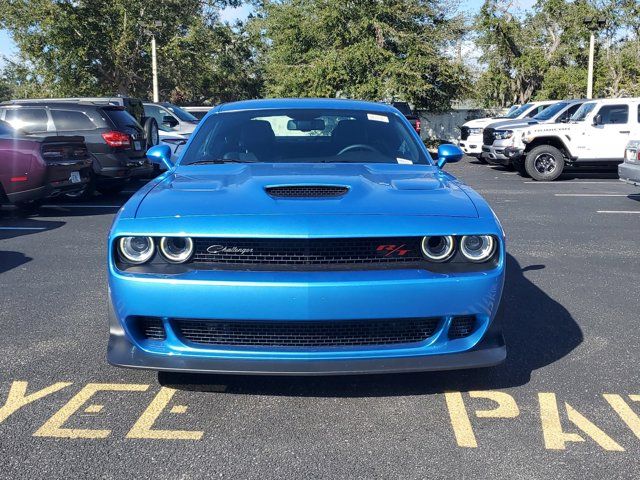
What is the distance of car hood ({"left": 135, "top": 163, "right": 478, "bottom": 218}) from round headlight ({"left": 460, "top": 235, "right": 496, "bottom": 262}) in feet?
0.40

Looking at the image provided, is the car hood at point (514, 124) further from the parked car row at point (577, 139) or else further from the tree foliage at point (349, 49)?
the tree foliage at point (349, 49)

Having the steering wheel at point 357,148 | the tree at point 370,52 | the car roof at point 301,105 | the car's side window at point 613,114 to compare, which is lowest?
the car's side window at point 613,114

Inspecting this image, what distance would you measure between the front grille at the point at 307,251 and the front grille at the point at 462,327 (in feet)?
1.21

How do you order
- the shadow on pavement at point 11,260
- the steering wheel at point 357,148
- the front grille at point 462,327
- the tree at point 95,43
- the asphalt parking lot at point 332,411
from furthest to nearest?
the tree at point 95,43 → the shadow on pavement at point 11,260 → the steering wheel at point 357,148 → the front grille at point 462,327 → the asphalt parking lot at point 332,411

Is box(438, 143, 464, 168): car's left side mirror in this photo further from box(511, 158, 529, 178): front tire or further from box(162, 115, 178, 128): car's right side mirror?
box(162, 115, 178, 128): car's right side mirror

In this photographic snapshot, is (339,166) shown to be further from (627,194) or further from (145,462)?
(627,194)

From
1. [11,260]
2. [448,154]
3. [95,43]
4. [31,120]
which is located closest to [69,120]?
[31,120]

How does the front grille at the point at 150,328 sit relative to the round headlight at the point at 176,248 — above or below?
below

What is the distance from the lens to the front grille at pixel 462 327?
329cm

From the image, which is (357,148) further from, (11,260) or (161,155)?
(11,260)

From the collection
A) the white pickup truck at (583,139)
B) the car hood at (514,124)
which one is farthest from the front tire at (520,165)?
the car hood at (514,124)

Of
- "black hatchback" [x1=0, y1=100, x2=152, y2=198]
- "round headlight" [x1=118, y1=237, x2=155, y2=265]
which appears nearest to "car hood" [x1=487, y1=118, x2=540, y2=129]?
"black hatchback" [x1=0, y1=100, x2=152, y2=198]

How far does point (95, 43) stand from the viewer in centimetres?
3008

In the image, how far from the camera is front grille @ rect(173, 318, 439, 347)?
321cm
